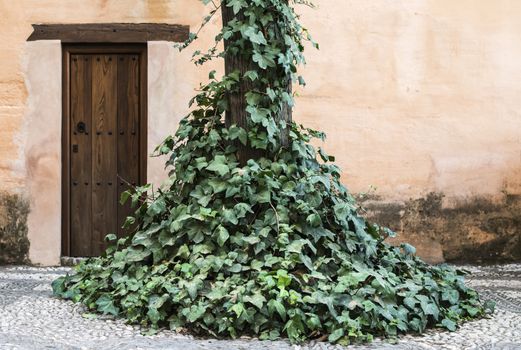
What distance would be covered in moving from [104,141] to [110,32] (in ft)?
3.19

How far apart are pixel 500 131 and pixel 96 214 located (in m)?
3.76

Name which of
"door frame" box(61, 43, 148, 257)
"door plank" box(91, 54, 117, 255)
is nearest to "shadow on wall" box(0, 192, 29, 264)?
"door frame" box(61, 43, 148, 257)

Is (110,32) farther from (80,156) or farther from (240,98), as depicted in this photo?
(240,98)

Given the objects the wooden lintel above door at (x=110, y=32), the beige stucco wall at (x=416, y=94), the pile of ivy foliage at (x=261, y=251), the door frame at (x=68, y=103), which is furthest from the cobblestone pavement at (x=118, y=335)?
the wooden lintel above door at (x=110, y=32)

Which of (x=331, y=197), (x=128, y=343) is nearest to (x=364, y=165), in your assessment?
(x=331, y=197)

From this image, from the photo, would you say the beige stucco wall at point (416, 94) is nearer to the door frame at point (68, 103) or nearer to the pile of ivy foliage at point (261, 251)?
the door frame at point (68, 103)

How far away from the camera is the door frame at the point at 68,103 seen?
22.3 feet

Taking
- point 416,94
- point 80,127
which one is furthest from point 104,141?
point 416,94

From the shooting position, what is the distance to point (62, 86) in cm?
677

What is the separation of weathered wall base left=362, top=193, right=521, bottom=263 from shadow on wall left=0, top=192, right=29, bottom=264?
3.07m

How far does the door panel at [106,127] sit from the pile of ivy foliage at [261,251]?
1.95m

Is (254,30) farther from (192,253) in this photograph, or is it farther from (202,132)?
(192,253)

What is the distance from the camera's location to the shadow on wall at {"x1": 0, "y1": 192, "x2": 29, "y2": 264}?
6738 millimetres

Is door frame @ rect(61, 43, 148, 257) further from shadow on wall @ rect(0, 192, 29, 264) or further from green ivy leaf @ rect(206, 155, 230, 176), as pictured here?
green ivy leaf @ rect(206, 155, 230, 176)
